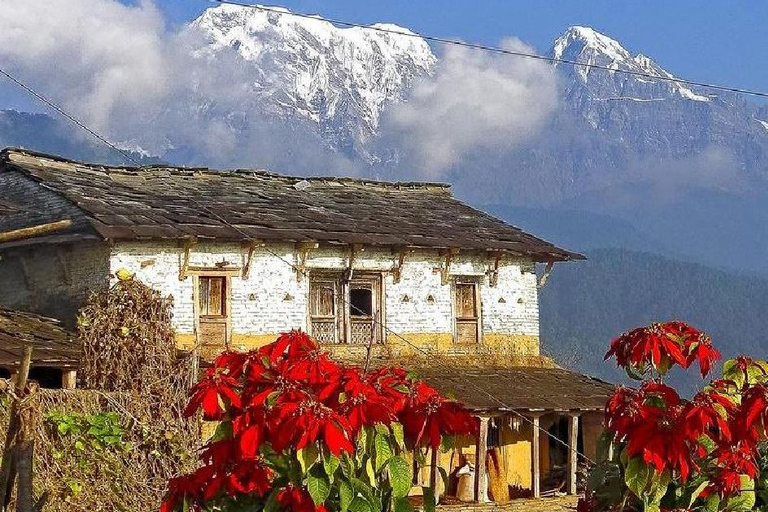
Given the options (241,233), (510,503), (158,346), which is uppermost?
(241,233)

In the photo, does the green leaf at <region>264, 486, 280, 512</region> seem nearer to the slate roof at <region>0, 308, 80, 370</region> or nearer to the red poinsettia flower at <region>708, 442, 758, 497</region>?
the red poinsettia flower at <region>708, 442, 758, 497</region>

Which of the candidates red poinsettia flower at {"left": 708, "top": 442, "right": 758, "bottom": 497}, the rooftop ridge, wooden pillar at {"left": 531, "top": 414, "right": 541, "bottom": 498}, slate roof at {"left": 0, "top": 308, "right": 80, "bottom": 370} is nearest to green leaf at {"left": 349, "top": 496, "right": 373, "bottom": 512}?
red poinsettia flower at {"left": 708, "top": 442, "right": 758, "bottom": 497}

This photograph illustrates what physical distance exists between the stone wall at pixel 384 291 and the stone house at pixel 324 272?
3 cm

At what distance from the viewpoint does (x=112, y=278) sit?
22.8 meters

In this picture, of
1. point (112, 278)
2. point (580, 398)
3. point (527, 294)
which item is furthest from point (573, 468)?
point (112, 278)

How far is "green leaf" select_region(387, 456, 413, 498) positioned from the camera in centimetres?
788

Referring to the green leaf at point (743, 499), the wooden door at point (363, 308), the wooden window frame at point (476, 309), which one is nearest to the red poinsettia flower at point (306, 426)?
the green leaf at point (743, 499)

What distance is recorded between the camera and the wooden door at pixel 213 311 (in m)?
24.1

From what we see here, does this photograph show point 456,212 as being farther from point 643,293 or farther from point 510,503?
point 643,293

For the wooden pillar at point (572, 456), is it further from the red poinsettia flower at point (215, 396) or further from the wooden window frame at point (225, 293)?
the red poinsettia flower at point (215, 396)

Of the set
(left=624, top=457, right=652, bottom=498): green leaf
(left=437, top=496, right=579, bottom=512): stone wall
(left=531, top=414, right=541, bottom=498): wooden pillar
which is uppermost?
(left=624, top=457, right=652, bottom=498): green leaf

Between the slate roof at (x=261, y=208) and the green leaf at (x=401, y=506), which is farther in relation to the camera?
the slate roof at (x=261, y=208)

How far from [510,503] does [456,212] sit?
317 inches

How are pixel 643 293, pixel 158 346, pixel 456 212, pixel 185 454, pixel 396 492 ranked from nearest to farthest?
pixel 396 492, pixel 185 454, pixel 158 346, pixel 456 212, pixel 643 293
